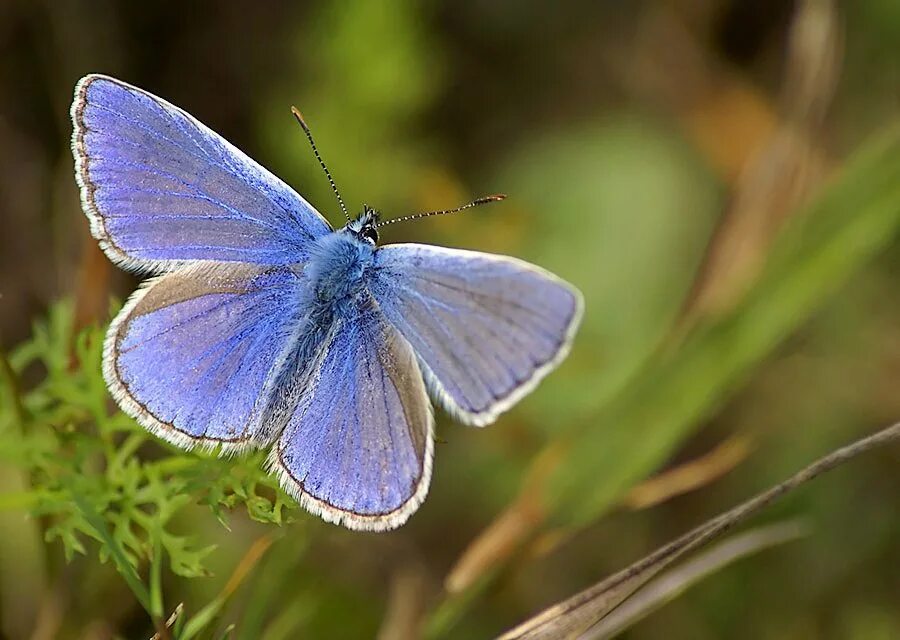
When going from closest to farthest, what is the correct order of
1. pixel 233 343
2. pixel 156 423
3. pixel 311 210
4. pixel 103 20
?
pixel 156 423
pixel 233 343
pixel 311 210
pixel 103 20

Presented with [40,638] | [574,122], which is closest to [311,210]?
[40,638]

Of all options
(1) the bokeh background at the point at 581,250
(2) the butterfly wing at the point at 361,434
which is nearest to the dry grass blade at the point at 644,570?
(2) the butterfly wing at the point at 361,434

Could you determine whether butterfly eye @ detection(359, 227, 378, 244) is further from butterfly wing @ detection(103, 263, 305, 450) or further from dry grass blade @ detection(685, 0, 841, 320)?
dry grass blade @ detection(685, 0, 841, 320)

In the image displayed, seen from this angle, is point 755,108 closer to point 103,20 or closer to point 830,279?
point 830,279

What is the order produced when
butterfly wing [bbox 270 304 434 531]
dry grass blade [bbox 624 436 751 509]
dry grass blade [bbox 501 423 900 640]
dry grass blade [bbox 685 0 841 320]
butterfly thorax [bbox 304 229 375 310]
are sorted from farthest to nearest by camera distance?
dry grass blade [bbox 685 0 841 320] → dry grass blade [bbox 624 436 751 509] → butterfly thorax [bbox 304 229 375 310] → butterfly wing [bbox 270 304 434 531] → dry grass blade [bbox 501 423 900 640]

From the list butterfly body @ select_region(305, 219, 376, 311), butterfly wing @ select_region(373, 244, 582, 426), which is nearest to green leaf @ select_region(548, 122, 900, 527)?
butterfly wing @ select_region(373, 244, 582, 426)

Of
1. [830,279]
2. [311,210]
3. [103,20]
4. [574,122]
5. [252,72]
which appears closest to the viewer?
[311,210]

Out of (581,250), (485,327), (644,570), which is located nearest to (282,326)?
(485,327)
